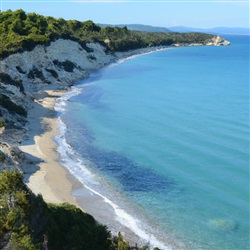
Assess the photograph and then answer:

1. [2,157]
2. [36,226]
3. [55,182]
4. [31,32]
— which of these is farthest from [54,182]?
[31,32]

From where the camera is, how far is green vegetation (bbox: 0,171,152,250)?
10297mm

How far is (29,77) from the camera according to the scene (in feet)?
164

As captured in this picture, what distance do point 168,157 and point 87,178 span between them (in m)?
7.26

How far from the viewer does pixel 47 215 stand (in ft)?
39.2

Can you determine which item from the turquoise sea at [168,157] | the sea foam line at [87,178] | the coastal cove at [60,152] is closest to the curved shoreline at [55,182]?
the coastal cove at [60,152]

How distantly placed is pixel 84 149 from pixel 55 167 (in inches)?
194

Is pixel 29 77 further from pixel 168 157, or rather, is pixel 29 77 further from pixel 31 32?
pixel 168 157

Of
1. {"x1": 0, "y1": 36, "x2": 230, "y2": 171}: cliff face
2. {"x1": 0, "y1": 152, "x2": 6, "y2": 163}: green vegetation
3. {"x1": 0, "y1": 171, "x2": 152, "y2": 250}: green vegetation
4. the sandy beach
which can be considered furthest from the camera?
{"x1": 0, "y1": 36, "x2": 230, "y2": 171}: cliff face

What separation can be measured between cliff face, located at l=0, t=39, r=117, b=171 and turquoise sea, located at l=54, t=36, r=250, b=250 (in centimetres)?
385

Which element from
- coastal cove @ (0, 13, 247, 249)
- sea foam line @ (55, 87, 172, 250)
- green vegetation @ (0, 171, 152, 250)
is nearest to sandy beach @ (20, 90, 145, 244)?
coastal cove @ (0, 13, 247, 249)

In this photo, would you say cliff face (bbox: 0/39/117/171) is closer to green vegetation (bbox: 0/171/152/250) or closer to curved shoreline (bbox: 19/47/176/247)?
curved shoreline (bbox: 19/47/176/247)

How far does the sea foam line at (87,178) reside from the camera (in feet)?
59.2

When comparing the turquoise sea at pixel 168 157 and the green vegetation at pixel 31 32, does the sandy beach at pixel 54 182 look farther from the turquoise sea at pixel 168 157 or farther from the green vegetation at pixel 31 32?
the green vegetation at pixel 31 32

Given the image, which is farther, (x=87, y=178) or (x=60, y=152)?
(x=60, y=152)
